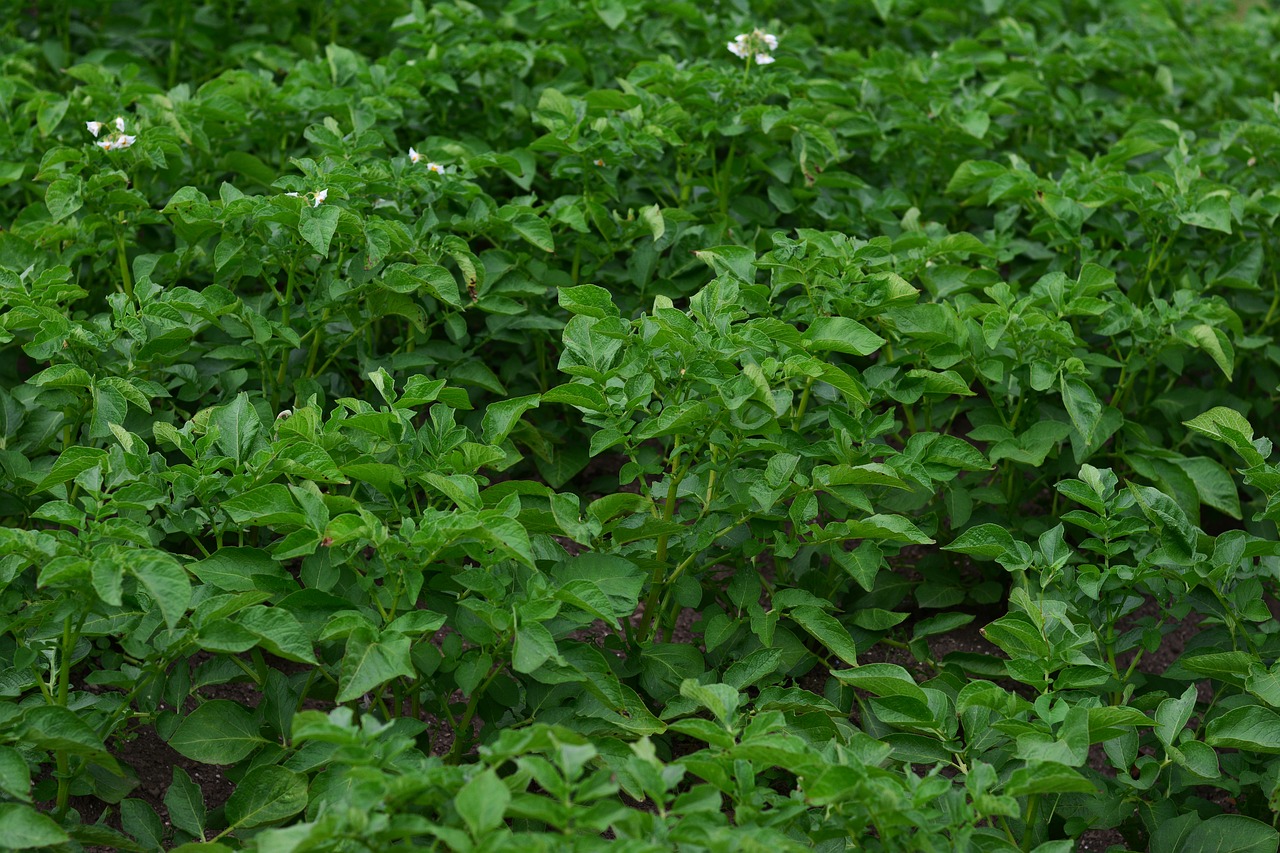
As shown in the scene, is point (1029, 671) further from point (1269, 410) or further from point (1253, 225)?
point (1253, 225)

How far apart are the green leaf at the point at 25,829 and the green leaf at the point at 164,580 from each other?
31 centimetres

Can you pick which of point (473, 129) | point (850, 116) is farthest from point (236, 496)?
point (850, 116)

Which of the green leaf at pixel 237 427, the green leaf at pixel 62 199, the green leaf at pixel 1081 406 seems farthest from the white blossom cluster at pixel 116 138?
the green leaf at pixel 1081 406

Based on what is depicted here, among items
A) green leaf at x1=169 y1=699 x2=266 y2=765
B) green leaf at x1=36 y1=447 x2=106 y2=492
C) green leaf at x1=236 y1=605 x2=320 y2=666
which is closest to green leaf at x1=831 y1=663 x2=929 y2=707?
green leaf at x1=236 y1=605 x2=320 y2=666

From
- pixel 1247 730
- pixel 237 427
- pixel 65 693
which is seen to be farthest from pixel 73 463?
pixel 1247 730

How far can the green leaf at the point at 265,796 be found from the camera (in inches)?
79.6

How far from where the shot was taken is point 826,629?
2344 mm

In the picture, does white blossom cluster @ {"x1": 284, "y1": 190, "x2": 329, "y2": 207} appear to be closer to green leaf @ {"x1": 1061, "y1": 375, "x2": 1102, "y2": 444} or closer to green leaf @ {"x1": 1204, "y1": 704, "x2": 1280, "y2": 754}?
green leaf @ {"x1": 1061, "y1": 375, "x2": 1102, "y2": 444}

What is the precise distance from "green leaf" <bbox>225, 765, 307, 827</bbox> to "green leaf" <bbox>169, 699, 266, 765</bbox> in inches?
2.8

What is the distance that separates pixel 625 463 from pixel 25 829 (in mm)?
1351

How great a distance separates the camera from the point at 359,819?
1.55m

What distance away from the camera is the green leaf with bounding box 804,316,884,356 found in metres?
2.33

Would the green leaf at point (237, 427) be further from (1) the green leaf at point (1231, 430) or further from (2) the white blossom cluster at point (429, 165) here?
(1) the green leaf at point (1231, 430)

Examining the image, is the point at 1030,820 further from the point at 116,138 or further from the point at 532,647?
the point at 116,138
